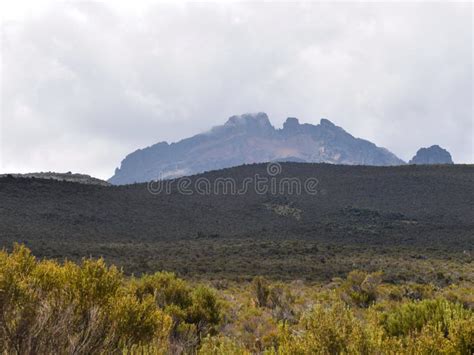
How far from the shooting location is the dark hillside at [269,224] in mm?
30578

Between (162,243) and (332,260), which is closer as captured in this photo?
(332,260)

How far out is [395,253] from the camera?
3541 cm

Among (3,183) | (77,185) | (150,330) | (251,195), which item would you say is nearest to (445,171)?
(251,195)

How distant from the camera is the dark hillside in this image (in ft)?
100

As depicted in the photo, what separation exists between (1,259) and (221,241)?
36.7 meters

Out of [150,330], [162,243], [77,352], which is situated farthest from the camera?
[162,243]

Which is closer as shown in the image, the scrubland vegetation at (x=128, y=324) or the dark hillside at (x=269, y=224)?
the scrubland vegetation at (x=128, y=324)

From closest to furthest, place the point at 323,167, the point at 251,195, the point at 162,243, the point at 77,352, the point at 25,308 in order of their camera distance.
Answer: the point at 77,352
the point at 25,308
the point at 162,243
the point at 251,195
the point at 323,167

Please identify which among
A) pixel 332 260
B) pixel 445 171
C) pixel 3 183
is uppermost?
pixel 445 171

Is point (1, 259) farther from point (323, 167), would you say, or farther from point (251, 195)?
point (323, 167)

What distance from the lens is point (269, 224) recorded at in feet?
178

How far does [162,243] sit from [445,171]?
48991 mm

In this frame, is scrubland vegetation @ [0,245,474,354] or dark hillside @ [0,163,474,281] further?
dark hillside @ [0,163,474,281]

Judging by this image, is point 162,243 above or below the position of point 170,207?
below
